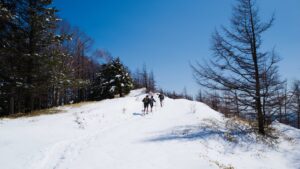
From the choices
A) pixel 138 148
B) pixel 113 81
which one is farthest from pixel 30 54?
pixel 113 81

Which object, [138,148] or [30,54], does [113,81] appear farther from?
[138,148]

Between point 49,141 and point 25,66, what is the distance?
11.2m

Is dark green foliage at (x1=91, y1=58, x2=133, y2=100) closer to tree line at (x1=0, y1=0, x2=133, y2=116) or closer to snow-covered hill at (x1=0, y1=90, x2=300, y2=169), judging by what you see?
tree line at (x1=0, y1=0, x2=133, y2=116)

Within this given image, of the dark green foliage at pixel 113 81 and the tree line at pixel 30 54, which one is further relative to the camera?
the dark green foliage at pixel 113 81

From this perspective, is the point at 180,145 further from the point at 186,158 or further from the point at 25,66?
the point at 25,66

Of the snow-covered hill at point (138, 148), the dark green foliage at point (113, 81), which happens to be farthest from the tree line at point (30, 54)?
the dark green foliage at point (113, 81)

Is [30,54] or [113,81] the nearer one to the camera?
[30,54]

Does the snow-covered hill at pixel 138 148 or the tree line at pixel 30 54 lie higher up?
the tree line at pixel 30 54

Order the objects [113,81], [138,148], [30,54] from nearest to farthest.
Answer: [138,148] → [30,54] → [113,81]

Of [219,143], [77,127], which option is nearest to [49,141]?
[77,127]

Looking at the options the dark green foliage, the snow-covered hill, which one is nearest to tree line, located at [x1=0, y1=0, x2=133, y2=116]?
the snow-covered hill

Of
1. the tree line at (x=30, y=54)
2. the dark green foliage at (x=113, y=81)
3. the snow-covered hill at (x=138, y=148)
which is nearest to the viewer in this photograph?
the snow-covered hill at (x=138, y=148)

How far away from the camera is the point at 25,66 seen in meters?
18.8

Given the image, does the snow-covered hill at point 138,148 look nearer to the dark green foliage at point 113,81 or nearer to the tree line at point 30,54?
the tree line at point 30,54
